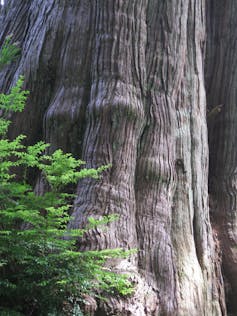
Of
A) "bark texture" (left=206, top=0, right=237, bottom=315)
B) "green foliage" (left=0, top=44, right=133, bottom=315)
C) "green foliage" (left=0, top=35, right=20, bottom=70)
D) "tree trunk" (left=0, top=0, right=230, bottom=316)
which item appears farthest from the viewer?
"bark texture" (left=206, top=0, right=237, bottom=315)

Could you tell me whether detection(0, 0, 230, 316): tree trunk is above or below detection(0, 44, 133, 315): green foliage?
above

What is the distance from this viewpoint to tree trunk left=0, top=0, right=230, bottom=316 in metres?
3.79

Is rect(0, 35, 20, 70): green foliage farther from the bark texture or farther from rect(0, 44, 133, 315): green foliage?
the bark texture

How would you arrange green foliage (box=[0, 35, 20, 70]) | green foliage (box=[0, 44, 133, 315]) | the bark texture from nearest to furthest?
1. green foliage (box=[0, 44, 133, 315])
2. green foliage (box=[0, 35, 20, 70])
3. the bark texture

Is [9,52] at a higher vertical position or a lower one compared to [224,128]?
higher

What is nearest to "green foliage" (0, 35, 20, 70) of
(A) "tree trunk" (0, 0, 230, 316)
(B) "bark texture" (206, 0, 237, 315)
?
(A) "tree trunk" (0, 0, 230, 316)

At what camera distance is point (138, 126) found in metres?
4.21

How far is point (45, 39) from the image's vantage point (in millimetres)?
4723

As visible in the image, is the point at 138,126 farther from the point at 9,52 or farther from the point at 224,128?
the point at 224,128

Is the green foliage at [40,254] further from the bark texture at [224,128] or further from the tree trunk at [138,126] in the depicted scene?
the bark texture at [224,128]

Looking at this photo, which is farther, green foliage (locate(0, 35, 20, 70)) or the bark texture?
the bark texture

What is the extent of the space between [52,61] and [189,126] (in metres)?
1.52

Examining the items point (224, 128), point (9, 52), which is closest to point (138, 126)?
point (9, 52)

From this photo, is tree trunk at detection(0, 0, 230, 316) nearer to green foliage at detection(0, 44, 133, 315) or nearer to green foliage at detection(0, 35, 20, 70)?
green foliage at detection(0, 35, 20, 70)
